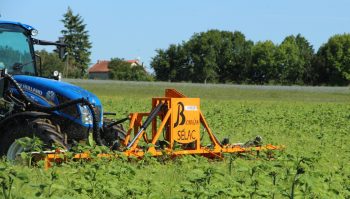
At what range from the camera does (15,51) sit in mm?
11039

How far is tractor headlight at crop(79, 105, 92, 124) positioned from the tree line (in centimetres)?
8865

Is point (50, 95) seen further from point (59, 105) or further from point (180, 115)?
point (180, 115)

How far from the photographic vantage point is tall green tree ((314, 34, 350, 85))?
97.1 metres

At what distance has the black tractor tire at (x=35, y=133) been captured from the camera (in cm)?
938

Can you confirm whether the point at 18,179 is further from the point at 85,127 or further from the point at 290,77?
the point at 290,77

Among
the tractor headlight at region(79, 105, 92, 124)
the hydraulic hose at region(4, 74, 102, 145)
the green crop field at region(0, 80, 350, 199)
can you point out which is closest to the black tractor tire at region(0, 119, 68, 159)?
the hydraulic hose at region(4, 74, 102, 145)

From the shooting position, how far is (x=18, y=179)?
4.83 metres

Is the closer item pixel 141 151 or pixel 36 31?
pixel 141 151

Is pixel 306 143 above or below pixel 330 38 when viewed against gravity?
below

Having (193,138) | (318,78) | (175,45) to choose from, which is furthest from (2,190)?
(175,45)

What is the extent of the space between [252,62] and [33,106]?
9773cm

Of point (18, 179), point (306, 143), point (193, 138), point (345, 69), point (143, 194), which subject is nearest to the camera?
point (18, 179)

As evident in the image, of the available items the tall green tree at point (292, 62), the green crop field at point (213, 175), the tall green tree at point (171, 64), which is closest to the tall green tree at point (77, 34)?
the tall green tree at point (171, 64)

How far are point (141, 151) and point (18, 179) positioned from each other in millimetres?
5017
